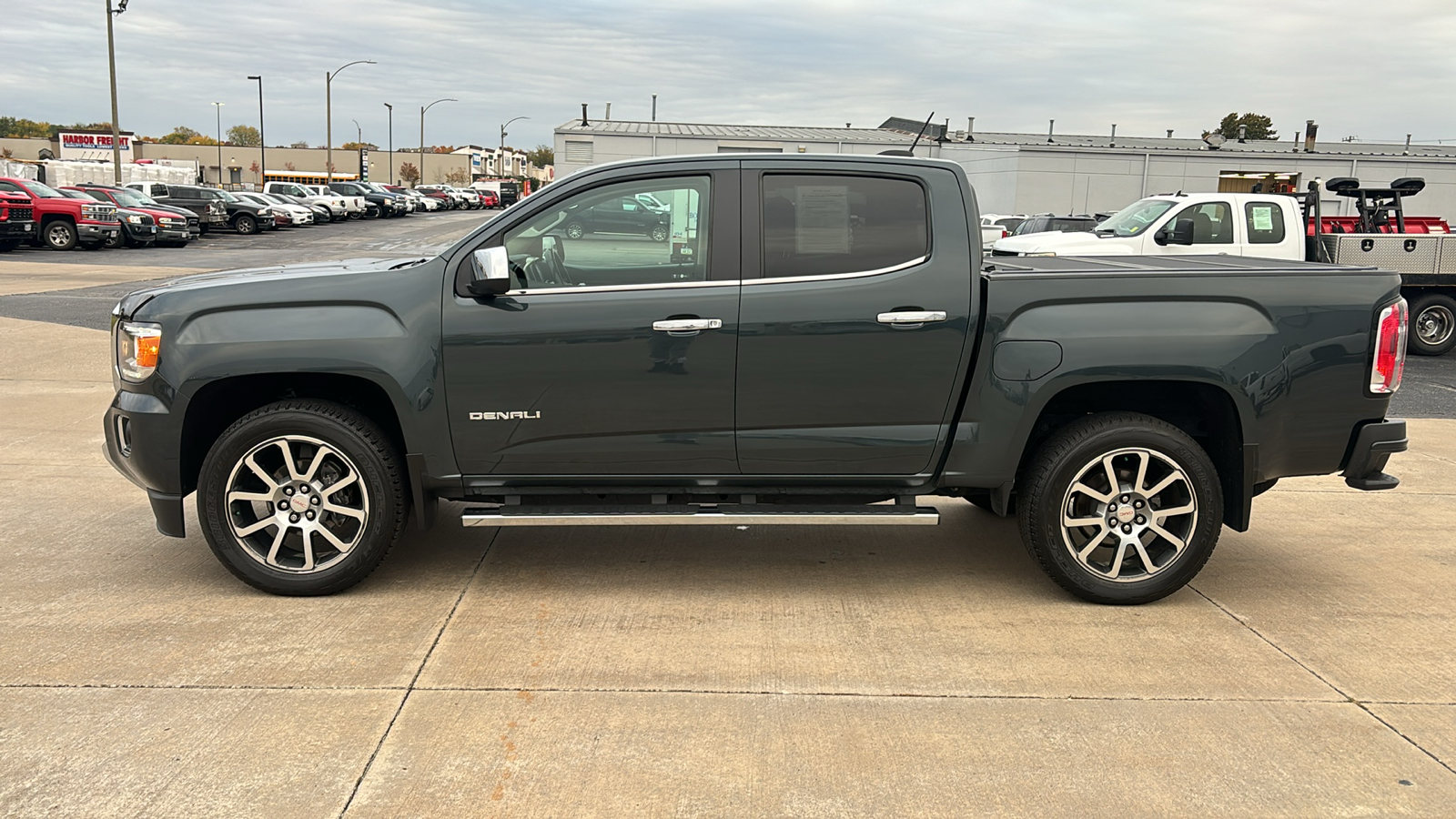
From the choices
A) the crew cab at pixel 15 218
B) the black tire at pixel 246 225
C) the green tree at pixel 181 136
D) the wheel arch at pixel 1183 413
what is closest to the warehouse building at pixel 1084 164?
the black tire at pixel 246 225

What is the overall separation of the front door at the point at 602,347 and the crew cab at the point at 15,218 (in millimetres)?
27133

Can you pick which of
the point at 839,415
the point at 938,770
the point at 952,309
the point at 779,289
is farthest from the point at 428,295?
the point at 938,770

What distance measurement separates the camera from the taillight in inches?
178

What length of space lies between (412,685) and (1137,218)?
43.2 feet

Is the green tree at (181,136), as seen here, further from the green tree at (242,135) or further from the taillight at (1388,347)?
the taillight at (1388,347)

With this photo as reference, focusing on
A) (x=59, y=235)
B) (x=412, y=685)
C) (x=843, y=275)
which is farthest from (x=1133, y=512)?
(x=59, y=235)

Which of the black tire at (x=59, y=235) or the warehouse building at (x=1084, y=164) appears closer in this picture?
the black tire at (x=59, y=235)

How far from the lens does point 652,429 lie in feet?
15.0

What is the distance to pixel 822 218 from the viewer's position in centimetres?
464

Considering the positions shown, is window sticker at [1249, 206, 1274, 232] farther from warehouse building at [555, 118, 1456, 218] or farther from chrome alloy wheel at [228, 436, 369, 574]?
warehouse building at [555, 118, 1456, 218]

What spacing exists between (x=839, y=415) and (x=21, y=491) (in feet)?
15.5

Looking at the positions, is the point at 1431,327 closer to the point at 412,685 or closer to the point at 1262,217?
the point at 1262,217

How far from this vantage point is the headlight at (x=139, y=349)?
14.9ft

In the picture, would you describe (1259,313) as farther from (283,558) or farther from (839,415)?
(283,558)
